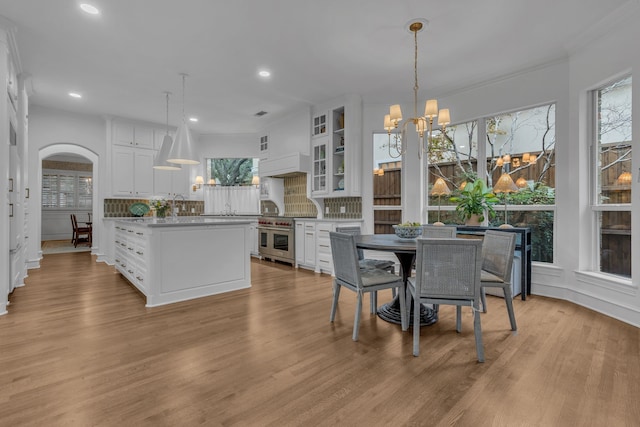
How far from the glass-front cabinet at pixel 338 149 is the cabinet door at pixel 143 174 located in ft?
12.1

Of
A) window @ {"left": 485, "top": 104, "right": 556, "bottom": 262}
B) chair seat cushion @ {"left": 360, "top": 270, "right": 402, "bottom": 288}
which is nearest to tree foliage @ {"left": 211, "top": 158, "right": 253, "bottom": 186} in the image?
window @ {"left": 485, "top": 104, "right": 556, "bottom": 262}

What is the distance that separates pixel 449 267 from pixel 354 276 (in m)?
0.74

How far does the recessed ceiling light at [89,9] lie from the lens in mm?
2937

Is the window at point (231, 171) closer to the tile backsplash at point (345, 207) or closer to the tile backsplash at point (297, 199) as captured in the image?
the tile backsplash at point (297, 199)

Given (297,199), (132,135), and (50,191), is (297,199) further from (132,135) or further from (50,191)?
(50,191)

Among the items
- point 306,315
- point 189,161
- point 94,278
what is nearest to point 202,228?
point 189,161

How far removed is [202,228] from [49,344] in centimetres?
166

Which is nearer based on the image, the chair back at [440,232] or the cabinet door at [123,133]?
the chair back at [440,232]

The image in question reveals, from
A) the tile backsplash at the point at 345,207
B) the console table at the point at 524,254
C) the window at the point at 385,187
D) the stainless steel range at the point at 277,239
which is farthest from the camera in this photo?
the stainless steel range at the point at 277,239

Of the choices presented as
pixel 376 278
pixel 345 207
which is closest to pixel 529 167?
pixel 345 207

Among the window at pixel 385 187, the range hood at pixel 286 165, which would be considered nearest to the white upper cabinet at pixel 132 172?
the range hood at pixel 286 165

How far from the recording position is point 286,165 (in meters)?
6.07

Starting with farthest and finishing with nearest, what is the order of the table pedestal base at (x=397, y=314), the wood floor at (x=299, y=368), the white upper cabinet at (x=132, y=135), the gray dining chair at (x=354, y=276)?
the white upper cabinet at (x=132, y=135) < the table pedestal base at (x=397, y=314) < the gray dining chair at (x=354, y=276) < the wood floor at (x=299, y=368)

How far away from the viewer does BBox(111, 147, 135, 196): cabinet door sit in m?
6.49
